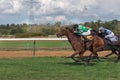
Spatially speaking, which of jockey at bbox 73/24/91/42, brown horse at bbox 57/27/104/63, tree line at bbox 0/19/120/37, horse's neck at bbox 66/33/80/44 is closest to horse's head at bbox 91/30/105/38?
brown horse at bbox 57/27/104/63

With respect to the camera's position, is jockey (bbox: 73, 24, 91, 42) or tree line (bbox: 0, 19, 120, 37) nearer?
jockey (bbox: 73, 24, 91, 42)

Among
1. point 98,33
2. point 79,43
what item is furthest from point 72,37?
point 98,33

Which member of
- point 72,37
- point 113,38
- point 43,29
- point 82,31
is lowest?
point 43,29

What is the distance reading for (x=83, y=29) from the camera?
67.5ft

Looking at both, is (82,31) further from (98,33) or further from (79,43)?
(98,33)

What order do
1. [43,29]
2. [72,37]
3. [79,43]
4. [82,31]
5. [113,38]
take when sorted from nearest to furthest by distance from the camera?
[82,31] → [79,43] → [72,37] → [113,38] → [43,29]

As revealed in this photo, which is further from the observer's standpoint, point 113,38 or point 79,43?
point 113,38

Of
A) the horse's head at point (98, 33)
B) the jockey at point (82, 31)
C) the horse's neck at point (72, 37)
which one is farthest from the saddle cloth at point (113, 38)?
the horse's neck at point (72, 37)

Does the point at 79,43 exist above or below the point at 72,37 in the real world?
below

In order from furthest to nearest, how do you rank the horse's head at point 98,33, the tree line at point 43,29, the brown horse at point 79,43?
1. the tree line at point 43,29
2. the horse's head at point 98,33
3. the brown horse at point 79,43

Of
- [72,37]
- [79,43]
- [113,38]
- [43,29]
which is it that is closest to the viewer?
[79,43]

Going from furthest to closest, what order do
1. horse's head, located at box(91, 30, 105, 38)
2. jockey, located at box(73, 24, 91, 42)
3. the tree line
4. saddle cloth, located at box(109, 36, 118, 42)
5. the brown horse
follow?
the tree line, saddle cloth, located at box(109, 36, 118, 42), horse's head, located at box(91, 30, 105, 38), the brown horse, jockey, located at box(73, 24, 91, 42)

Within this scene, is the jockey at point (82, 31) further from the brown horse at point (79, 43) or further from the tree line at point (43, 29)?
the tree line at point (43, 29)

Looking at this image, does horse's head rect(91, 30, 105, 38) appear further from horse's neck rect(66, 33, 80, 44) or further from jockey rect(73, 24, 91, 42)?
horse's neck rect(66, 33, 80, 44)
